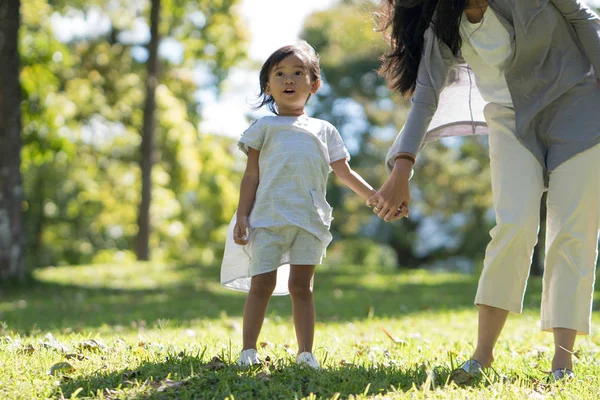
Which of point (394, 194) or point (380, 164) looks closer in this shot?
point (394, 194)

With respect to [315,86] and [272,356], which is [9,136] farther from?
[272,356]

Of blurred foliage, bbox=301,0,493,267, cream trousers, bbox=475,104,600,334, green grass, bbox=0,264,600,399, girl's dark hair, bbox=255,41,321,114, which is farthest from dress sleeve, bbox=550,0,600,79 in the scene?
blurred foliage, bbox=301,0,493,267

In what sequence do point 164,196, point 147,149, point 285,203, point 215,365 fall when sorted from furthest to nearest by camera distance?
point 164,196 → point 147,149 → point 285,203 → point 215,365

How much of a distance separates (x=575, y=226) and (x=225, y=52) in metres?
14.3

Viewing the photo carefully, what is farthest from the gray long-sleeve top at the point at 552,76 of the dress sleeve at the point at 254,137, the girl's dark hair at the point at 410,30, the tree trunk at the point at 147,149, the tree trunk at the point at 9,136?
the tree trunk at the point at 147,149

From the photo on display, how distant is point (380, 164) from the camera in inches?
1084

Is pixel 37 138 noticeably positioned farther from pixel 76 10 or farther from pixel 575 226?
pixel 575 226

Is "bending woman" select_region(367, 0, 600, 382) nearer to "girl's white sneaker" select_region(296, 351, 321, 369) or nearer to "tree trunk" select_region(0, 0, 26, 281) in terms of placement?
"girl's white sneaker" select_region(296, 351, 321, 369)

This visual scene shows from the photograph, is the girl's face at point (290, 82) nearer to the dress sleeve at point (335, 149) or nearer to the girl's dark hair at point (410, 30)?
the dress sleeve at point (335, 149)

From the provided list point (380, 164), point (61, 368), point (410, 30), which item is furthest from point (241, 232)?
point (380, 164)

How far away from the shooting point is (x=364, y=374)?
10.9 feet

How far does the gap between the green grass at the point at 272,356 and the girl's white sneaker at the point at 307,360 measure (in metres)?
0.07

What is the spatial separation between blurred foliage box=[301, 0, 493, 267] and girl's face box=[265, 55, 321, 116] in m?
20.6

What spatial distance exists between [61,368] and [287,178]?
4.52 feet
